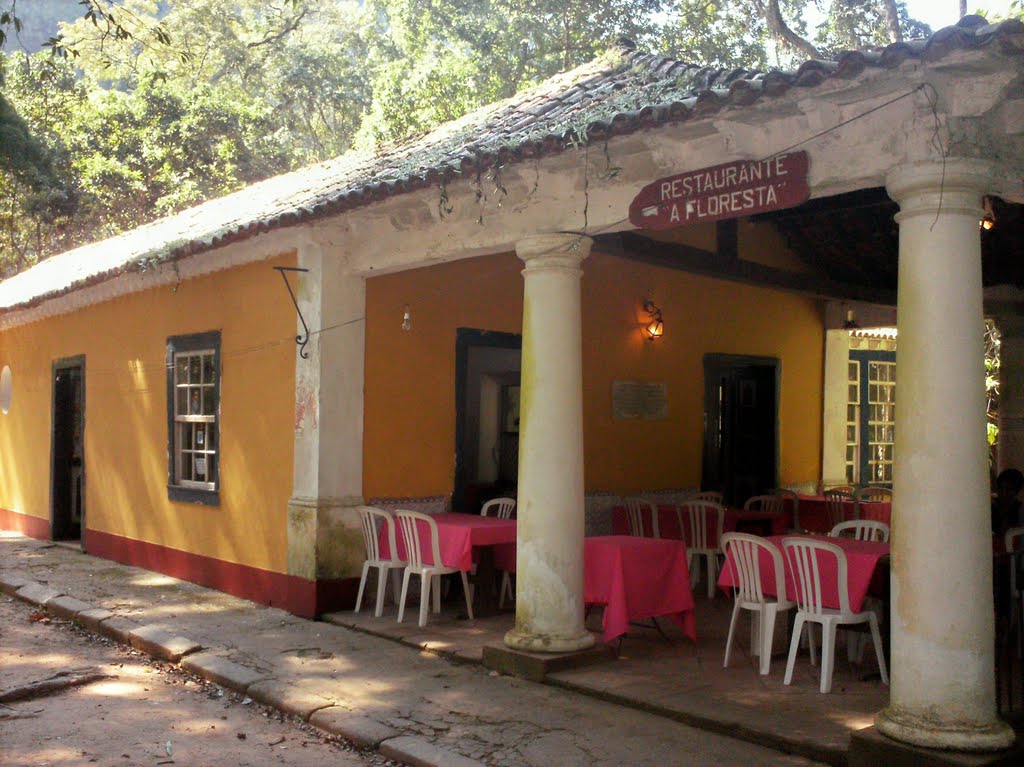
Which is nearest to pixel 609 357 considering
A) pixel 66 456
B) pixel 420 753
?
pixel 420 753

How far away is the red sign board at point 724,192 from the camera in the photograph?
202 inches

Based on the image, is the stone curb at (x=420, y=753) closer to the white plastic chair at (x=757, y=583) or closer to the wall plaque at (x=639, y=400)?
the white plastic chair at (x=757, y=583)

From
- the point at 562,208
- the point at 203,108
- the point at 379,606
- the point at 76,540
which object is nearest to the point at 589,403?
the point at 379,606

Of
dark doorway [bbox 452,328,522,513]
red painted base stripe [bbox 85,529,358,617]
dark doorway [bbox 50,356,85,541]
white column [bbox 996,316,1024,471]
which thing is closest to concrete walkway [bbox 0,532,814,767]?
red painted base stripe [bbox 85,529,358,617]

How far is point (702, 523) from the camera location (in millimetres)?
8969

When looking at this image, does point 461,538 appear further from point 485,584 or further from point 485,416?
point 485,416

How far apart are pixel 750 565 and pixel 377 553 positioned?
10.0 feet

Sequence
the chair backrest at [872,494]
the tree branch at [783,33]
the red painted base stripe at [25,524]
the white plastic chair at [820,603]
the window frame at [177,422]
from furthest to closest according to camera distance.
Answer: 1. the tree branch at [783,33]
2. the red painted base stripe at [25,524]
3. the chair backrest at [872,494]
4. the window frame at [177,422]
5. the white plastic chair at [820,603]

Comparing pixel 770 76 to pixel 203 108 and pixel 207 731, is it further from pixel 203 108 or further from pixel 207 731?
pixel 203 108

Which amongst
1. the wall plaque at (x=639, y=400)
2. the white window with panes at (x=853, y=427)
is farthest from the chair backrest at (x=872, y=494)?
the wall plaque at (x=639, y=400)

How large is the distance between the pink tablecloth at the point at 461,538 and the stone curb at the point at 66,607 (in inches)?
102

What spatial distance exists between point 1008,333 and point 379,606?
24.7 feet

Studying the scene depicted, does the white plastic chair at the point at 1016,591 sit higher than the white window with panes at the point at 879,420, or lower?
lower

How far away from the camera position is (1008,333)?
1104 centimetres
